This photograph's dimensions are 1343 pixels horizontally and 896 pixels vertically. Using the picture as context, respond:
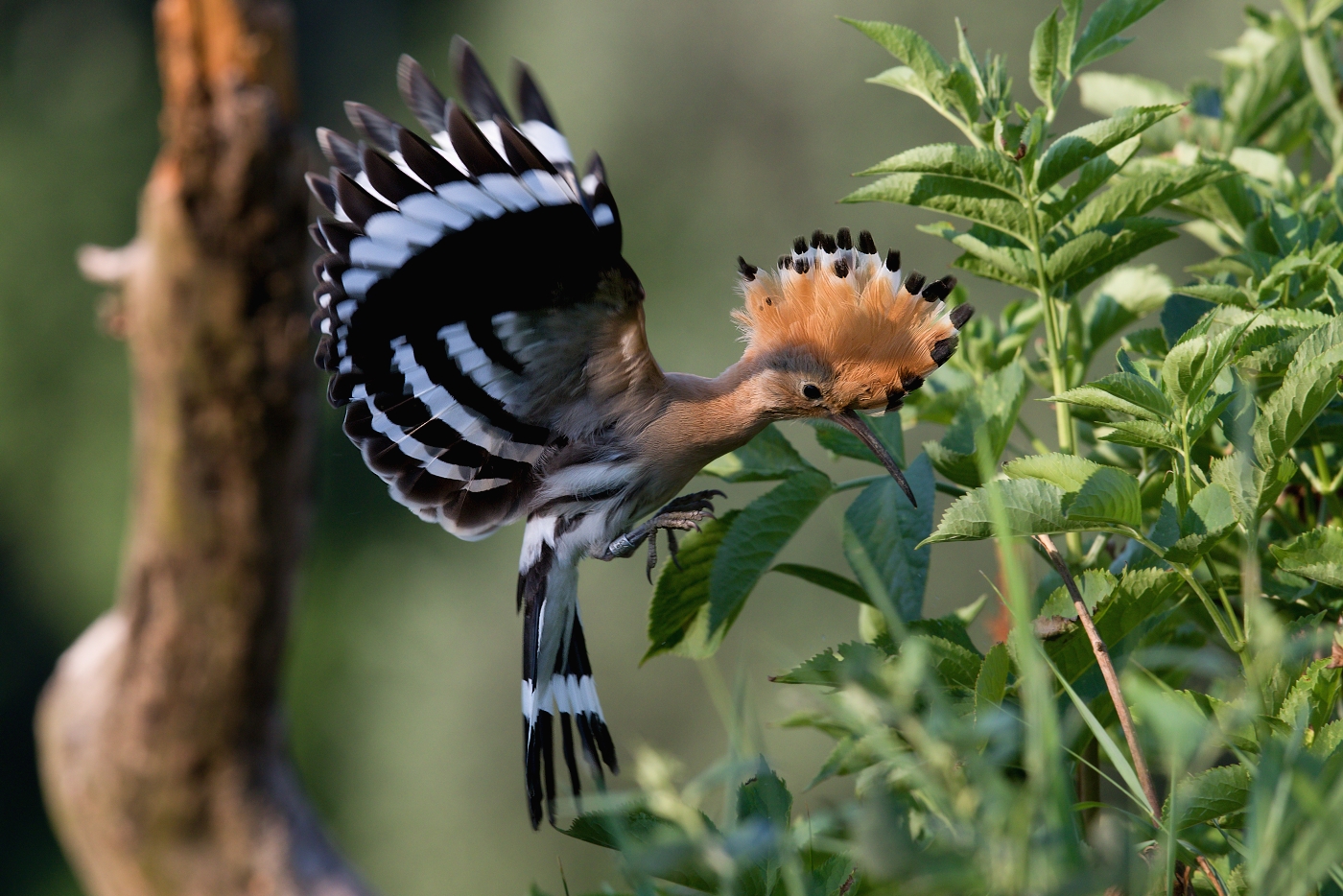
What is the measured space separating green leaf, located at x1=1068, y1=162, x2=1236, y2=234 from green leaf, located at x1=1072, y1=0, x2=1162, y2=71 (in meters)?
0.12

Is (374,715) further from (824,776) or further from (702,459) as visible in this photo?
(824,776)

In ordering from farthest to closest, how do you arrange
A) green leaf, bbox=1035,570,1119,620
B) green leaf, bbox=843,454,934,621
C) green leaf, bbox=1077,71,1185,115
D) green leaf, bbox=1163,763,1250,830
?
green leaf, bbox=1077,71,1185,115 < green leaf, bbox=843,454,934,621 < green leaf, bbox=1035,570,1119,620 < green leaf, bbox=1163,763,1250,830

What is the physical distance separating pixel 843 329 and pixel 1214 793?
684 mm

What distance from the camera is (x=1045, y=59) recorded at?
1.02 m

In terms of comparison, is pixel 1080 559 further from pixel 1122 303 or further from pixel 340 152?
pixel 340 152

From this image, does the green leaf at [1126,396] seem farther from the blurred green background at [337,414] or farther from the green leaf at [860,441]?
the blurred green background at [337,414]

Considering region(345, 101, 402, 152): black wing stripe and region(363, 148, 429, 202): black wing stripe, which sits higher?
region(345, 101, 402, 152): black wing stripe

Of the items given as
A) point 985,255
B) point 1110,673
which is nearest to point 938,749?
point 1110,673

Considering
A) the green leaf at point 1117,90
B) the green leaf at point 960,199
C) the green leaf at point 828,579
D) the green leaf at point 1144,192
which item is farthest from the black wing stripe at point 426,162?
the green leaf at point 1117,90

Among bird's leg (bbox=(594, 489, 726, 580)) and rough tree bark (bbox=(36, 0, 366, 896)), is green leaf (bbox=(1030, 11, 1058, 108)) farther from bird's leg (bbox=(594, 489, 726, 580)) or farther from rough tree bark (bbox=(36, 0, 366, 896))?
rough tree bark (bbox=(36, 0, 366, 896))

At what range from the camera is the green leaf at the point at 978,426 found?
0.95m

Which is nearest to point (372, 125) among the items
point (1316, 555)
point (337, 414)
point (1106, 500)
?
point (1106, 500)

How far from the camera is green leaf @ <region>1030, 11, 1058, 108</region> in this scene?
1.00 metres

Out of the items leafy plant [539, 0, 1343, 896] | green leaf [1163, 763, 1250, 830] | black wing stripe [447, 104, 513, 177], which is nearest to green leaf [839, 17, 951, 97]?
leafy plant [539, 0, 1343, 896]
